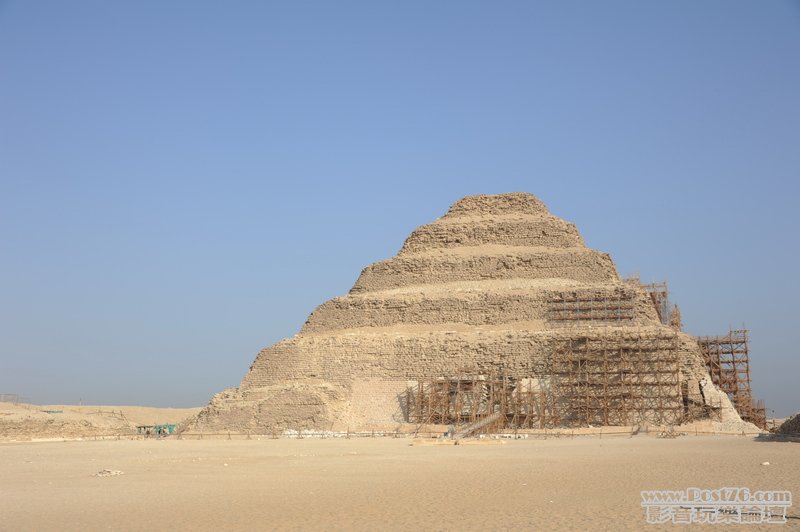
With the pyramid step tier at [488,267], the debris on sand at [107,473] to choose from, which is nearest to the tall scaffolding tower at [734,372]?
the pyramid step tier at [488,267]

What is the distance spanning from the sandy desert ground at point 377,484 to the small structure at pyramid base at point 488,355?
28.8ft

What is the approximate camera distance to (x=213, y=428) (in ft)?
127

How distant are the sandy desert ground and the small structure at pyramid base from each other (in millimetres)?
8765

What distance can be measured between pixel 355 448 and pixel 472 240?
2395cm

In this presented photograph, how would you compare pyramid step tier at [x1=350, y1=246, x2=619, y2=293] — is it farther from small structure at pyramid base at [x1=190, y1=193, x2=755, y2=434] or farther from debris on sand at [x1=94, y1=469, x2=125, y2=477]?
debris on sand at [x1=94, y1=469, x2=125, y2=477]

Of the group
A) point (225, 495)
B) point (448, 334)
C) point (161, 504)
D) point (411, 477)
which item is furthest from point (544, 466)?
point (448, 334)

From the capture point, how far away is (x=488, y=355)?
39.0 m

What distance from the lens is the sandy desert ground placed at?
41.0ft

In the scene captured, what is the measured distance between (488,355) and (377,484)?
2271 centimetres

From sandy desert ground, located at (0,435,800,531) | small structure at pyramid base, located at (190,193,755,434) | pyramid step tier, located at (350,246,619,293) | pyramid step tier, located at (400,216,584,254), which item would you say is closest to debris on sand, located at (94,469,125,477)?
sandy desert ground, located at (0,435,800,531)

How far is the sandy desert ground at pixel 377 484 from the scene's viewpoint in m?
12.5

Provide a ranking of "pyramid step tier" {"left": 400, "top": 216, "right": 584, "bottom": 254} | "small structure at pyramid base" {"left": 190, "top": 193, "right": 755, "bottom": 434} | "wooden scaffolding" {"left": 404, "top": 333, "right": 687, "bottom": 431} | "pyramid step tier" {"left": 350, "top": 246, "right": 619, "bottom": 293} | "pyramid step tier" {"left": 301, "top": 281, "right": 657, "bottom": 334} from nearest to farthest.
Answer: "wooden scaffolding" {"left": 404, "top": 333, "right": 687, "bottom": 431} → "small structure at pyramid base" {"left": 190, "top": 193, "right": 755, "bottom": 434} → "pyramid step tier" {"left": 301, "top": 281, "right": 657, "bottom": 334} → "pyramid step tier" {"left": 350, "top": 246, "right": 619, "bottom": 293} → "pyramid step tier" {"left": 400, "top": 216, "right": 584, "bottom": 254}

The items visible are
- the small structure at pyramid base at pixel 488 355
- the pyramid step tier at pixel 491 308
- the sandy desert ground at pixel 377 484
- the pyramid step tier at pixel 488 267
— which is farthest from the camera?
the pyramid step tier at pixel 488 267

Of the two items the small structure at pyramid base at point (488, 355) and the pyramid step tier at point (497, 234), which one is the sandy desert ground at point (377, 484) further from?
the pyramid step tier at point (497, 234)
